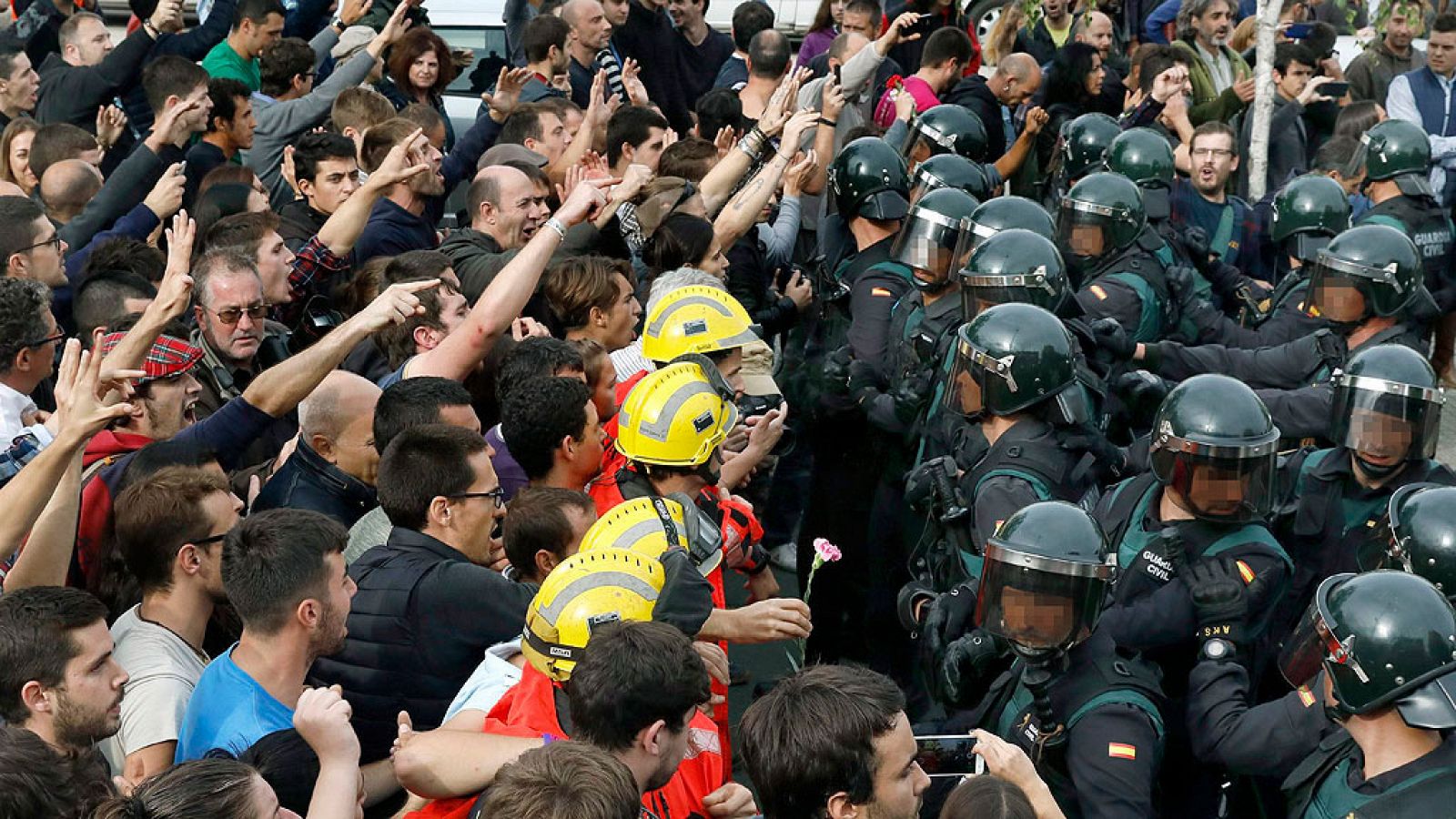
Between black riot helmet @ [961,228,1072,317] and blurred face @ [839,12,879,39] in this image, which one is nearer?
black riot helmet @ [961,228,1072,317]

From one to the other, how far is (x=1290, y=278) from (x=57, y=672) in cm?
610

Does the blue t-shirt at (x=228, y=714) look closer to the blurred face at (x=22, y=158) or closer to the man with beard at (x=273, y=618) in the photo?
the man with beard at (x=273, y=618)

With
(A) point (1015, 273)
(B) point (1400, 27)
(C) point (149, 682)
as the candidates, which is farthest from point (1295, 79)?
(C) point (149, 682)

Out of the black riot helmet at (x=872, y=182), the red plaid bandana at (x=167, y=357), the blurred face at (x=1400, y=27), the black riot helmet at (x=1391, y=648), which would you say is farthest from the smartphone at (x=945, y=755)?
the blurred face at (x=1400, y=27)

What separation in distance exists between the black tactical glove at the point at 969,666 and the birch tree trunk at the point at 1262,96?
711cm

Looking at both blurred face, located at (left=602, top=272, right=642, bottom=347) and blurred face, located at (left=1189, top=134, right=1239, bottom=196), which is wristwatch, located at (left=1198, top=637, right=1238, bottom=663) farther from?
blurred face, located at (left=1189, top=134, right=1239, bottom=196)

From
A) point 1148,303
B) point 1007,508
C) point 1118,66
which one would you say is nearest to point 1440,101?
point 1118,66

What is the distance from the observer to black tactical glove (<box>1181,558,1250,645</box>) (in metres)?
4.37

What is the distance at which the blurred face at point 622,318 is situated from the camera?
650cm

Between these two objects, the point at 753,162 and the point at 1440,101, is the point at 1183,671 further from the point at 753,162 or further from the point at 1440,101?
the point at 1440,101

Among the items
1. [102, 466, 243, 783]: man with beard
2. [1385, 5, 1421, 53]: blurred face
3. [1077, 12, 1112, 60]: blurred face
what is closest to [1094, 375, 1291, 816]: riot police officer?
[102, 466, 243, 783]: man with beard

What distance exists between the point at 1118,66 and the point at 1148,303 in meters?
6.35

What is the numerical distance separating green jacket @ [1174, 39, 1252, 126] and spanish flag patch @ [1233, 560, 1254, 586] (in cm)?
740

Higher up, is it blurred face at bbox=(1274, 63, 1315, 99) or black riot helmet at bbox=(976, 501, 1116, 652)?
black riot helmet at bbox=(976, 501, 1116, 652)
